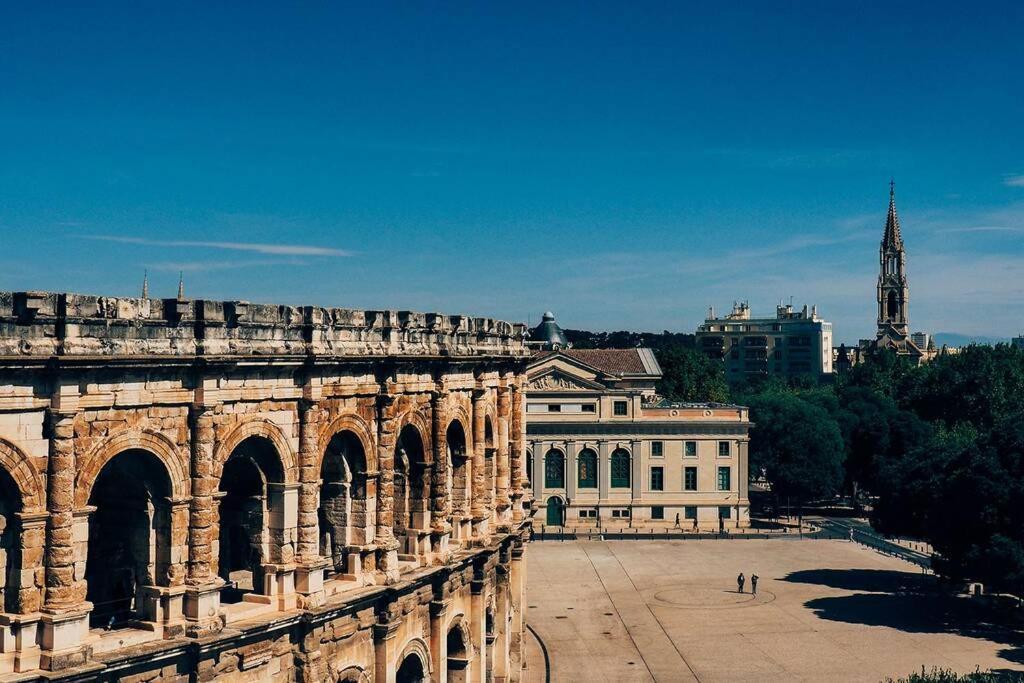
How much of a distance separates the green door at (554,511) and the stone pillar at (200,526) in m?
53.7

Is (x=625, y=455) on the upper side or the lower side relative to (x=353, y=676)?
upper

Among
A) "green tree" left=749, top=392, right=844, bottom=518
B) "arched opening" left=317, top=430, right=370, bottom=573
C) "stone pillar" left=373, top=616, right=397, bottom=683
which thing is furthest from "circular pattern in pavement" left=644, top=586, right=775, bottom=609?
"arched opening" left=317, top=430, right=370, bottom=573

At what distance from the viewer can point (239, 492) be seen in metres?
27.6

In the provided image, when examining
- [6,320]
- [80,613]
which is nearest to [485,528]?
[80,613]

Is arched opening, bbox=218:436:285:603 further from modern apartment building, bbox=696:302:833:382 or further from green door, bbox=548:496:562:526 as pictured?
modern apartment building, bbox=696:302:833:382

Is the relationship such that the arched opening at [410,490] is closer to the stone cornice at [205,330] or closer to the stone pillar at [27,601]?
the stone cornice at [205,330]

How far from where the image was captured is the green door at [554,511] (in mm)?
76312

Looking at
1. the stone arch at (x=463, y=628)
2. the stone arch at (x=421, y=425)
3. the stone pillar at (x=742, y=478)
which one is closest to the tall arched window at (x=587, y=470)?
the stone pillar at (x=742, y=478)

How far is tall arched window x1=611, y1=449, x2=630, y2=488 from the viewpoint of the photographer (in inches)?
3019

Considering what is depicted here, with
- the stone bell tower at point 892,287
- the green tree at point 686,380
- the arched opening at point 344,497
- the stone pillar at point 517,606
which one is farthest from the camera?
the stone bell tower at point 892,287

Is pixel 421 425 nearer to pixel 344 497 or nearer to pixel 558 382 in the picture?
pixel 344 497

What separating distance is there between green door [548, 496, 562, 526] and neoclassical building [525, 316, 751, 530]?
7 cm

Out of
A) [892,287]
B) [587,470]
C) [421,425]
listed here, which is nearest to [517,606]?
[421,425]

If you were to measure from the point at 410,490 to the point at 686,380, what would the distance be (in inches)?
3195
